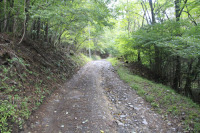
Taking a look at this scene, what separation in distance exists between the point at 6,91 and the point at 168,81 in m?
12.7

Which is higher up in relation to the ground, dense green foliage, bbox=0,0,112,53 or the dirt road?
dense green foliage, bbox=0,0,112,53

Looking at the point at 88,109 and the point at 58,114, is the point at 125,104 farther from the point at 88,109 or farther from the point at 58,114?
the point at 58,114

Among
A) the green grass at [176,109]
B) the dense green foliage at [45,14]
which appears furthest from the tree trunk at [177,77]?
the dense green foliage at [45,14]

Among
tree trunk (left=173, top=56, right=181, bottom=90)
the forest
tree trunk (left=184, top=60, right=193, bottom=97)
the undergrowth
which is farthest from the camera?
tree trunk (left=173, top=56, right=181, bottom=90)

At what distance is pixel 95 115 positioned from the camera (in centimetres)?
465

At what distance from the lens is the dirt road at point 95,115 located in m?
3.95

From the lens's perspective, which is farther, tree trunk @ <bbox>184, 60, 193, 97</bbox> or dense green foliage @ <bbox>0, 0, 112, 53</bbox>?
tree trunk @ <bbox>184, 60, 193, 97</bbox>

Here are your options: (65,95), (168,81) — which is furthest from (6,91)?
(168,81)

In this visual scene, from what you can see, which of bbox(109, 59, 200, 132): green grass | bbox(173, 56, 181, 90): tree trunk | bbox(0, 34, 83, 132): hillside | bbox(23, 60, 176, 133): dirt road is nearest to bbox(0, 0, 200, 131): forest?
bbox(173, 56, 181, 90): tree trunk

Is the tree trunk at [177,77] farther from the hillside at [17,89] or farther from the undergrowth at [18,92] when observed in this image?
the undergrowth at [18,92]

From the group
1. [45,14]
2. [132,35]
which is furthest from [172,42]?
[45,14]

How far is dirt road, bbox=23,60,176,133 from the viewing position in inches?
156

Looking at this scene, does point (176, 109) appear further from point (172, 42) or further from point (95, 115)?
point (172, 42)

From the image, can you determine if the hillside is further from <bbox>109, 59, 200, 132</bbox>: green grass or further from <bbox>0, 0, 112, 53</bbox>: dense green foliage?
<bbox>109, 59, 200, 132</bbox>: green grass
